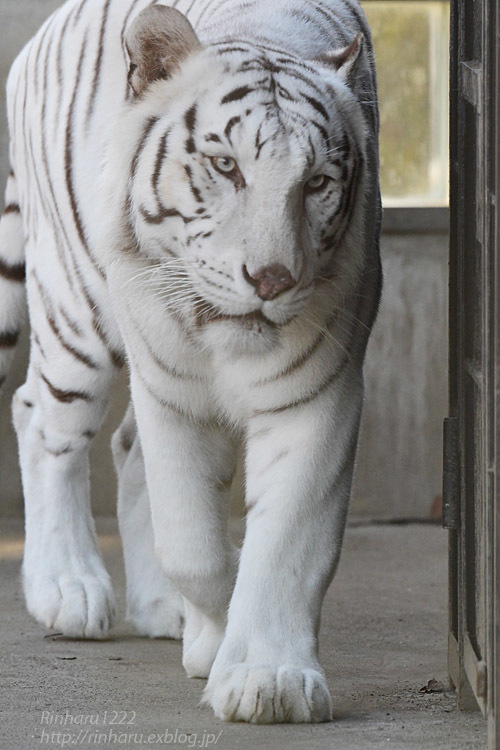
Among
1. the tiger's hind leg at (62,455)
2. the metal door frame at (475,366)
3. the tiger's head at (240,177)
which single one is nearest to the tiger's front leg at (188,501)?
the tiger's head at (240,177)

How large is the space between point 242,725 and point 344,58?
3.92 feet

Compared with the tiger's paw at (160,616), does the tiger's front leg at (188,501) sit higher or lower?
higher

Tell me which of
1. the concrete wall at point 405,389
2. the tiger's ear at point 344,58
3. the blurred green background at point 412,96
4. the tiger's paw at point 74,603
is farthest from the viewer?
the blurred green background at point 412,96

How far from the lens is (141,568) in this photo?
10.8 ft

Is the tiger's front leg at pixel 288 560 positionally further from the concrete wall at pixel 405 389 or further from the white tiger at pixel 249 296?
the concrete wall at pixel 405 389

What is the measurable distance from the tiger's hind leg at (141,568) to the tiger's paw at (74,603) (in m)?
0.07

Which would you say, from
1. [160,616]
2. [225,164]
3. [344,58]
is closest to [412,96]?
[160,616]

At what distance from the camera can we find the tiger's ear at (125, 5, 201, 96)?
232 cm

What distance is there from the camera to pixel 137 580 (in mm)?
3295

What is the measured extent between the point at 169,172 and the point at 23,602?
1702 mm

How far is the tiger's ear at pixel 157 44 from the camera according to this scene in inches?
91.2

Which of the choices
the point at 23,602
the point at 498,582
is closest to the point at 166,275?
the point at 498,582

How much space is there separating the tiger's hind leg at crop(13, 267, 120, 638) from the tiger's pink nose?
1180 millimetres

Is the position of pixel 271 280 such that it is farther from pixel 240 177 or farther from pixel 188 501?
pixel 188 501
